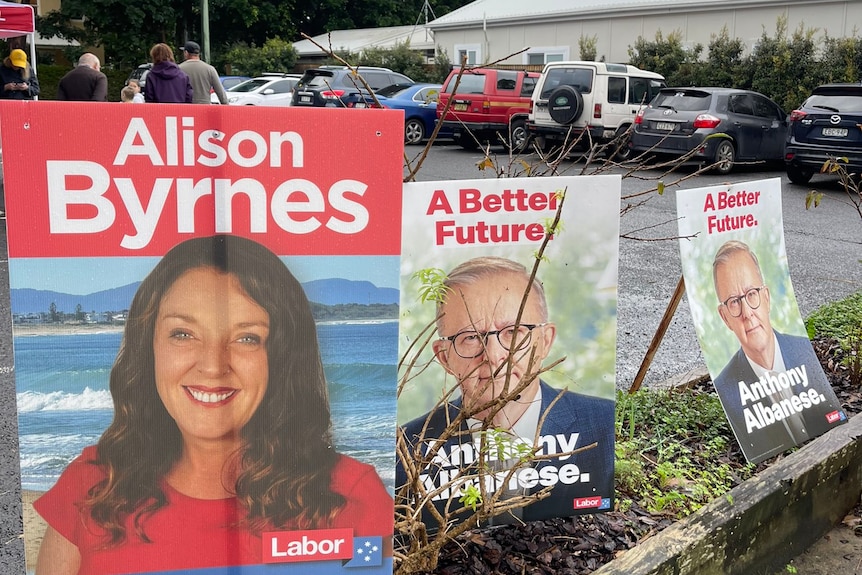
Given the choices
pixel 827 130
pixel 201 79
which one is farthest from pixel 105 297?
pixel 827 130

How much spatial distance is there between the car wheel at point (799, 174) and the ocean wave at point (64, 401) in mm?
14873

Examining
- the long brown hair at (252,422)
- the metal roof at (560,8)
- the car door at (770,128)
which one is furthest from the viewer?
the metal roof at (560,8)

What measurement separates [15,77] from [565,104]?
1066 cm

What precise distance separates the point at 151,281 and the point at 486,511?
3.80 feet

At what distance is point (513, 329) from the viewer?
268 centimetres

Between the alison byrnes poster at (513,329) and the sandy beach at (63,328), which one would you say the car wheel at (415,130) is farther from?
the sandy beach at (63,328)

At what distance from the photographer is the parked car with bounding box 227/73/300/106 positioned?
24.6 metres

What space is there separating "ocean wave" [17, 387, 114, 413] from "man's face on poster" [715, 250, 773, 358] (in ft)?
8.60

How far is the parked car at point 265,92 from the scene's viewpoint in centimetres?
2461

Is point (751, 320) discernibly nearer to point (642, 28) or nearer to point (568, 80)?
point (568, 80)

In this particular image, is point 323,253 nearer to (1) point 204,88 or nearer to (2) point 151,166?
(2) point 151,166

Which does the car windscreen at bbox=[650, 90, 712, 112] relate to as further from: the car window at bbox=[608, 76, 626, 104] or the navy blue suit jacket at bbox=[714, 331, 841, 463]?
the navy blue suit jacket at bbox=[714, 331, 841, 463]

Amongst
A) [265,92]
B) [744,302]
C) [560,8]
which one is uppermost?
[560,8]

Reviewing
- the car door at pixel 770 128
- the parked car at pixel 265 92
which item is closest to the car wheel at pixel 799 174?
the car door at pixel 770 128
